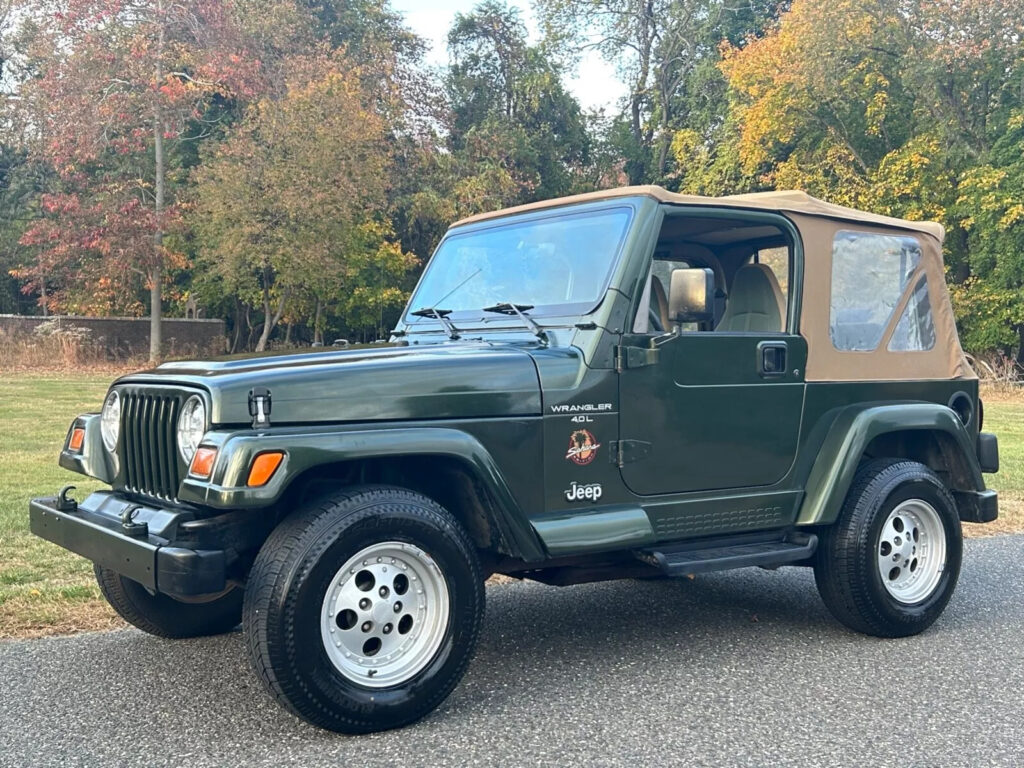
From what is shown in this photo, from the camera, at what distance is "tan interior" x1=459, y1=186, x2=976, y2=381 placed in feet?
16.6

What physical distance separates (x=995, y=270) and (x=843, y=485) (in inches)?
966

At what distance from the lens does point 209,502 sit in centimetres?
347

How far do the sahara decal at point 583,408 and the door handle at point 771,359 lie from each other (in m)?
0.96

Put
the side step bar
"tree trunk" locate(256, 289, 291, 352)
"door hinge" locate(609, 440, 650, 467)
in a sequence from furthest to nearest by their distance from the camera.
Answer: "tree trunk" locate(256, 289, 291, 352) → the side step bar → "door hinge" locate(609, 440, 650, 467)

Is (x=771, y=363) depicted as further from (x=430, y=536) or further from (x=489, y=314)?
(x=430, y=536)

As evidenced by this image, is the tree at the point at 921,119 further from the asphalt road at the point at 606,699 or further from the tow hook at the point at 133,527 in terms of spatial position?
the tow hook at the point at 133,527

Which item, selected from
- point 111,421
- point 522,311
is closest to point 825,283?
point 522,311

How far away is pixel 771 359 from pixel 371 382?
6.79 ft

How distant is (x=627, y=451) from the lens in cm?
441

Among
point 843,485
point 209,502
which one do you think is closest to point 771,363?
point 843,485

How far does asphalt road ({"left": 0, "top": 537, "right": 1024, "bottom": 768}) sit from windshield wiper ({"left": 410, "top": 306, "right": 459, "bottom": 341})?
1.50m

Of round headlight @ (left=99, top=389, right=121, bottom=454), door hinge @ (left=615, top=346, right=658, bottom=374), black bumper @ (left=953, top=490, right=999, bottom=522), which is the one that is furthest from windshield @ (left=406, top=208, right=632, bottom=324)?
black bumper @ (left=953, top=490, right=999, bottom=522)

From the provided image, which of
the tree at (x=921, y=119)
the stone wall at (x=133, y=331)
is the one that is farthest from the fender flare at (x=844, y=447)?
the stone wall at (x=133, y=331)

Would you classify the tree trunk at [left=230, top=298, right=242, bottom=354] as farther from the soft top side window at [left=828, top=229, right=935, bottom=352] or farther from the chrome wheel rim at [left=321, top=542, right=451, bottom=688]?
the chrome wheel rim at [left=321, top=542, right=451, bottom=688]
